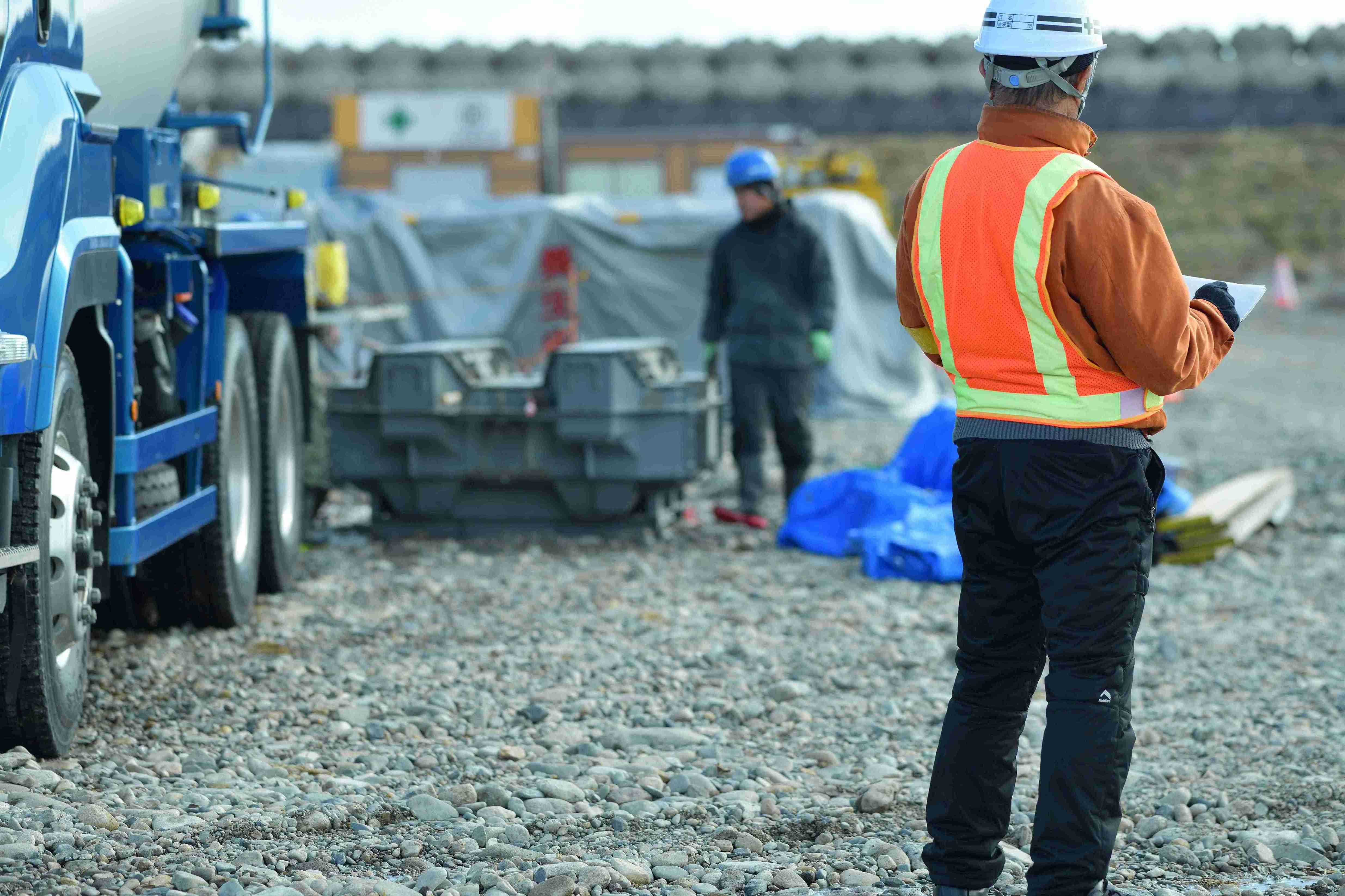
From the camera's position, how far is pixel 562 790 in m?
4.48

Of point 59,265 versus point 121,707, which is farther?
point 121,707

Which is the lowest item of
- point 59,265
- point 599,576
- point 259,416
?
point 599,576

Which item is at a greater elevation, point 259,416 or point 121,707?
point 259,416

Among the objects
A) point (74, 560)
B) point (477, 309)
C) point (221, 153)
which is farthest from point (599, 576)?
point (221, 153)

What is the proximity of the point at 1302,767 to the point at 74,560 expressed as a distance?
3573mm

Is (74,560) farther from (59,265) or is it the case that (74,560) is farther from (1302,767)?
(1302,767)

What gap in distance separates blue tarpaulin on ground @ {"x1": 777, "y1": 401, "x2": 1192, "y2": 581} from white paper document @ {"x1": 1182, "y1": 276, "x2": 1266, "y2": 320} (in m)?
4.59

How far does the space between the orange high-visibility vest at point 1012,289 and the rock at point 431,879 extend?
155cm

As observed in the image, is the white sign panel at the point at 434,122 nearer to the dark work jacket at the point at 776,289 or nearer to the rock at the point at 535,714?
the dark work jacket at the point at 776,289

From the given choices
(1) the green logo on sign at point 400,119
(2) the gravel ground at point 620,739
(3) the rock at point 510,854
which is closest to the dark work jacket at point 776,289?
(2) the gravel ground at point 620,739

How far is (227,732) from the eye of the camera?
5141 millimetres

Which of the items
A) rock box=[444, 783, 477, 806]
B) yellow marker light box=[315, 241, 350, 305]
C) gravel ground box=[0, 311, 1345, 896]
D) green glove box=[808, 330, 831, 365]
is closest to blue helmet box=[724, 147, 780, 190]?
green glove box=[808, 330, 831, 365]

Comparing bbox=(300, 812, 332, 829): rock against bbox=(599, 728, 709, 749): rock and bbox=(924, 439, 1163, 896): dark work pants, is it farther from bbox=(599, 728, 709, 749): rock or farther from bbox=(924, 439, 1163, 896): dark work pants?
bbox=(924, 439, 1163, 896): dark work pants

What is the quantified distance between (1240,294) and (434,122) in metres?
18.1
